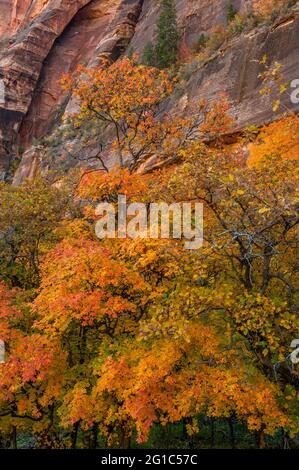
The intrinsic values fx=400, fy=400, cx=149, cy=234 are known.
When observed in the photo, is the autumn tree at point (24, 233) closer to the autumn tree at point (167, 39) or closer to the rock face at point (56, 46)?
the autumn tree at point (167, 39)

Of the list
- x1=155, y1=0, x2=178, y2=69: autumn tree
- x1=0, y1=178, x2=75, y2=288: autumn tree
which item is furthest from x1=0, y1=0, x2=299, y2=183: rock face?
x1=0, y1=178, x2=75, y2=288: autumn tree

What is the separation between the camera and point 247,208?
30.5 ft

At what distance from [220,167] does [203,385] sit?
198 inches

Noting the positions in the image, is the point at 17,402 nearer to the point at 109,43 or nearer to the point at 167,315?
the point at 167,315

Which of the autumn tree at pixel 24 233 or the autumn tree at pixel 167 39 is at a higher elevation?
the autumn tree at pixel 167 39

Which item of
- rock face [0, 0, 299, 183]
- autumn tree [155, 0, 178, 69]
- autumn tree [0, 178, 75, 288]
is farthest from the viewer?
rock face [0, 0, 299, 183]

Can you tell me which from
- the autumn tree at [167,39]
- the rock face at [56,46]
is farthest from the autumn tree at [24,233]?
the rock face at [56,46]

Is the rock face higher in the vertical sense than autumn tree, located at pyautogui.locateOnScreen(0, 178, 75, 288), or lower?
higher

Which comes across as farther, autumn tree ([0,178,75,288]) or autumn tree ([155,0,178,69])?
autumn tree ([155,0,178,69])

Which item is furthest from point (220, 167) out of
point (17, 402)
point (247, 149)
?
point (247, 149)

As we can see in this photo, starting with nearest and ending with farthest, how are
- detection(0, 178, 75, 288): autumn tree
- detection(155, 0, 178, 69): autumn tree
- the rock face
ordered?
detection(0, 178, 75, 288): autumn tree < detection(155, 0, 178, 69): autumn tree < the rock face

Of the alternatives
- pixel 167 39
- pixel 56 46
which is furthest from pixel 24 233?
pixel 56 46

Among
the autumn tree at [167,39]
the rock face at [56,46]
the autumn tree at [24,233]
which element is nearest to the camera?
the autumn tree at [24,233]

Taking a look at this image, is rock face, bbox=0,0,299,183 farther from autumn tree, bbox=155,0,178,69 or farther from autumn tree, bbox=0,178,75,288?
autumn tree, bbox=0,178,75,288
